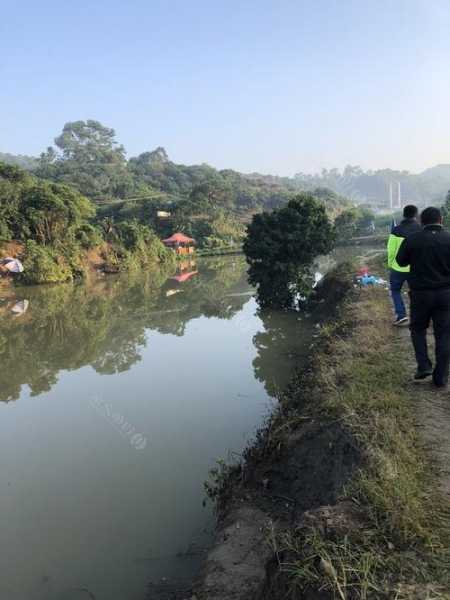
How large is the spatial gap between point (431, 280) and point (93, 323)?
10736mm

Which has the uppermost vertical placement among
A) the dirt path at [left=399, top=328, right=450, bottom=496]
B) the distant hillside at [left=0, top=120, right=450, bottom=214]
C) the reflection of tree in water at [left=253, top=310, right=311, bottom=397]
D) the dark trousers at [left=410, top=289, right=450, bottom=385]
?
the distant hillside at [left=0, top=120, right=450, bottom=214]

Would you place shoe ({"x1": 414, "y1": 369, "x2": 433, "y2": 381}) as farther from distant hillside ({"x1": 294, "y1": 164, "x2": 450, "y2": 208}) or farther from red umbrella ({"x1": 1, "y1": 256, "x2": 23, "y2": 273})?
distant hillside ({"x1": 294, "y1": 164, "x2": 450, "y2": 208})

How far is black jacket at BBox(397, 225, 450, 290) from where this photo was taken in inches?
136

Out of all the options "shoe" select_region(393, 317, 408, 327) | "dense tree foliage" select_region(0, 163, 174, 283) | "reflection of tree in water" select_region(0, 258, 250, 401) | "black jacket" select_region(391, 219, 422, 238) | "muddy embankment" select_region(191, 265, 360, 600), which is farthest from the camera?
"dense tree foliage" select_region(0, 163, 174, 283)

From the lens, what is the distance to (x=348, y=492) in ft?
7.70

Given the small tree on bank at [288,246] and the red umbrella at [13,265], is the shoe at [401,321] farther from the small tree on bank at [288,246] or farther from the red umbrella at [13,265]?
the red umbrella at [13,265]

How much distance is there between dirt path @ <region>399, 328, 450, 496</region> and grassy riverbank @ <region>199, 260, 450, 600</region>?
0.16ft

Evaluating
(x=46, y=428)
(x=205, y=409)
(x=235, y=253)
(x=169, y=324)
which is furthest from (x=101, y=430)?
(x=235, y=253)

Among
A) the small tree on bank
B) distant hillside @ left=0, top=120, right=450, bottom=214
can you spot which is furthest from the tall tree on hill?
the small tree on bank

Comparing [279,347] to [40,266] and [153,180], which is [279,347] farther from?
[153,180]

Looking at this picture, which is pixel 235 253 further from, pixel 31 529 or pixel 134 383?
pixel 31 529

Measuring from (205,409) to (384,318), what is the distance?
3.46m

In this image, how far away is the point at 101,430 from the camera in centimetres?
549

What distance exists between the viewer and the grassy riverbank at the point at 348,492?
1.73m
